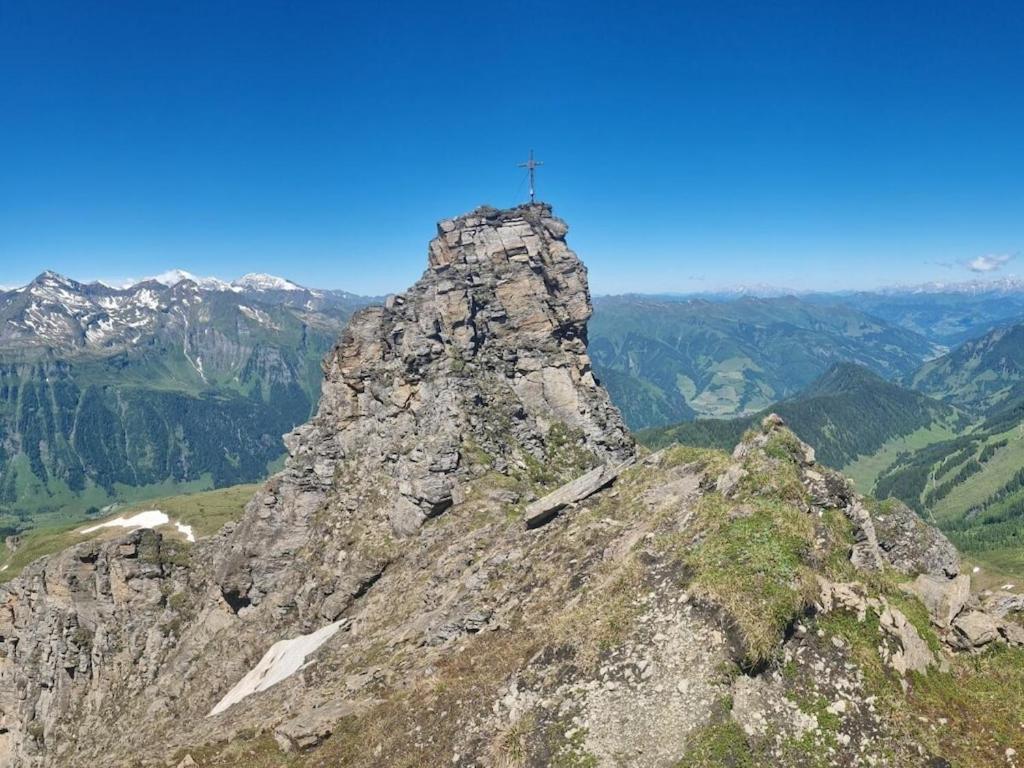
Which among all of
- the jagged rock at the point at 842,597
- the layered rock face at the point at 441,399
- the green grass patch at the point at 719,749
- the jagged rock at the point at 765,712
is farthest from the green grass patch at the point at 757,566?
the layered rock face at the point at 441,399

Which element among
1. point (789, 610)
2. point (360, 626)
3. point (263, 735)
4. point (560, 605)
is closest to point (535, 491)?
point (360, 626)

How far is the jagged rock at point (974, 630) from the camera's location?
2127cm

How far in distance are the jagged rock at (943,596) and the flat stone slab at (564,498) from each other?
17451 millimetres

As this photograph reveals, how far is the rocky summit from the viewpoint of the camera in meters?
18.3

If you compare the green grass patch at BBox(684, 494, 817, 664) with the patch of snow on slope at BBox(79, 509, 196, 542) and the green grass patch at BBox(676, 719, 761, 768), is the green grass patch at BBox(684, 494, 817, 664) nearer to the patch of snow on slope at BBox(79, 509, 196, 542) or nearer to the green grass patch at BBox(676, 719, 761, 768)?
the green grass patch at BBox(676, 719, 761, 768)

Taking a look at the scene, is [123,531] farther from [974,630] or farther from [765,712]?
[974,630]

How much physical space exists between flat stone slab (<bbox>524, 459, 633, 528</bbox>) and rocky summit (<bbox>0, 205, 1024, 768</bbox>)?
0.86 feet

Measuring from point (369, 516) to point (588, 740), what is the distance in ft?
124

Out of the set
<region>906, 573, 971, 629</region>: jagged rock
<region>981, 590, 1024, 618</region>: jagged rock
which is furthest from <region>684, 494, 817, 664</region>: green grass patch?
<region>981, 590, 1024, 618</region>: jagged rock

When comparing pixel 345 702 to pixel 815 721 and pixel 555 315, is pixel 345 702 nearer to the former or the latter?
pixel 815 721

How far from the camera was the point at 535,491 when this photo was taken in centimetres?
5247

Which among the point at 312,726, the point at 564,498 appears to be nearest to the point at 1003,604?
the point at 564,498

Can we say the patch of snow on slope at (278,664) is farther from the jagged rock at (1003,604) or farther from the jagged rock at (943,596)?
the jagged rock at (1003,604)

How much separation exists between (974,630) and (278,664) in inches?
1558
